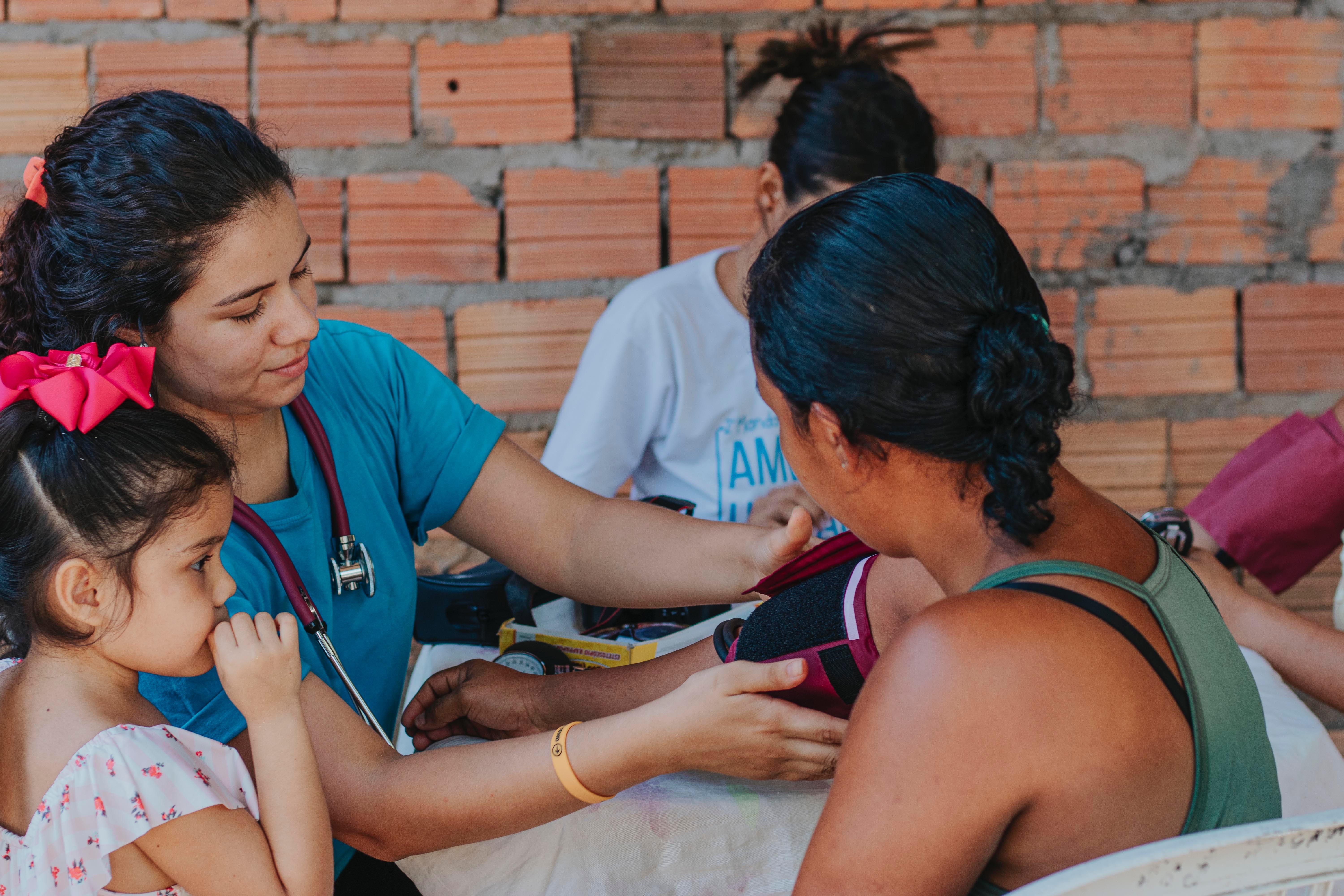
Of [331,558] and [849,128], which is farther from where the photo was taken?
[849,128]

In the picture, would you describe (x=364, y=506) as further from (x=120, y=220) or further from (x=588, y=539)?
(x=120, y=220)

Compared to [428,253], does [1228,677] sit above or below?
below

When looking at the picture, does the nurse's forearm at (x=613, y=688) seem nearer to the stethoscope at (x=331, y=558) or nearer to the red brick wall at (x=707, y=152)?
the stethoscope at (x=331, y=558)

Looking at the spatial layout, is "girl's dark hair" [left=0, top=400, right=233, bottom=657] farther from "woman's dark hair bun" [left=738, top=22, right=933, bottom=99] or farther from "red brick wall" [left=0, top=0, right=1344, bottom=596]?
"woman's dark hair bun" [left=738, top=22, right=933, bottom=99]

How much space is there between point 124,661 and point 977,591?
87 centimetres

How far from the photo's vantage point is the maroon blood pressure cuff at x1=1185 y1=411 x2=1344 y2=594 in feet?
6.91

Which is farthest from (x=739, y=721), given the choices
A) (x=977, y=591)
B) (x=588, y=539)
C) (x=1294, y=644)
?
(x=1294, y=644)

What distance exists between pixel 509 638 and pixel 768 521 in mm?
579

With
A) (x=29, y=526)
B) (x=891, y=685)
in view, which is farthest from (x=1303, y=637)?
(x=29, y=526)

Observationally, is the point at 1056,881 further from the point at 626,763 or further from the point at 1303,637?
the point at 1303,637

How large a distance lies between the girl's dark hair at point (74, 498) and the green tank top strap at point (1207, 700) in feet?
2.70

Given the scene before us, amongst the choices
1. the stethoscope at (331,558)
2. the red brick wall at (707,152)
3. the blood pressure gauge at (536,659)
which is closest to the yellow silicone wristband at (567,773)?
the stethoscope at (331,558)

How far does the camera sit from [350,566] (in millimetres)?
1357

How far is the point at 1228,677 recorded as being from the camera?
1005mm
